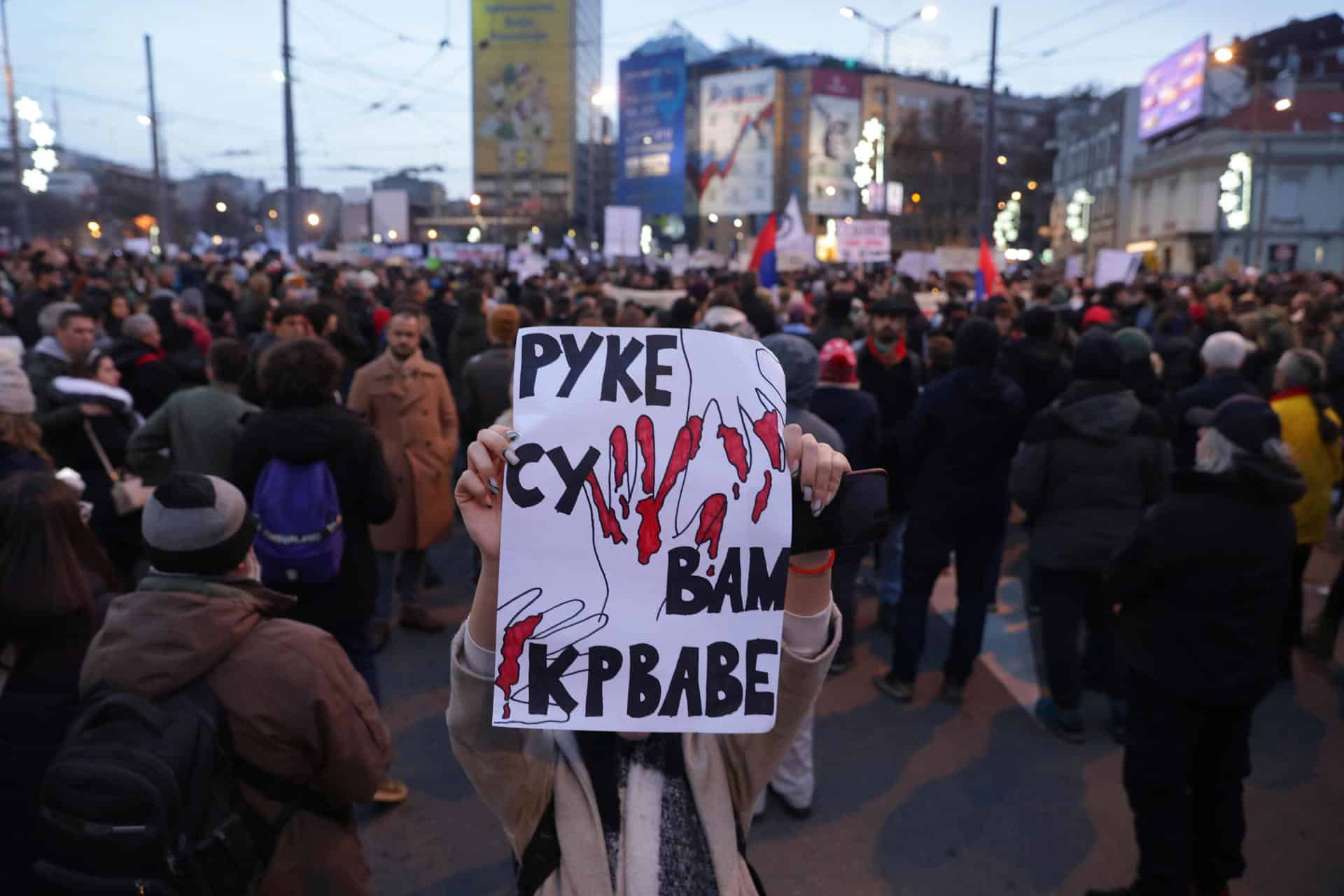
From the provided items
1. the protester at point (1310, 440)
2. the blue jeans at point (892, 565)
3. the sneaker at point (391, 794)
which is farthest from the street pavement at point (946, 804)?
the protester at point (1310, 440)

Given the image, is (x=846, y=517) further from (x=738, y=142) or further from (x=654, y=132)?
(x=654, y=132)

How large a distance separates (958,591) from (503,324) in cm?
320

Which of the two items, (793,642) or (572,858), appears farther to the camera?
(793,642)

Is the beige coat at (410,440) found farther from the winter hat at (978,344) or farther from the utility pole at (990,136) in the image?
the utility pole at (990,136)

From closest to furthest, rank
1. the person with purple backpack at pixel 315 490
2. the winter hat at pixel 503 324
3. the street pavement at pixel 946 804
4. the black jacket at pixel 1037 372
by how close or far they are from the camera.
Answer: the street pavement at pixel 946 804 → the person with purple backpack at pixel 315 490 → the winter hat at pixel 503 324 → the black jacket at pixel 1037 372

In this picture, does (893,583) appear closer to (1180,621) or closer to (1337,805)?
(1337,805)

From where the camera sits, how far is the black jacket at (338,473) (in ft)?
12.8

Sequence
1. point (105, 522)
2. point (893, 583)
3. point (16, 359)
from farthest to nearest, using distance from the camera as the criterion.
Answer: point (893, 583), point (105, 522), point (16, 359)

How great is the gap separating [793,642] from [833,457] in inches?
13.6

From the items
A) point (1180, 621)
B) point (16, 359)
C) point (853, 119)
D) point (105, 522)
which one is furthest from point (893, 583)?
point (853, 119)

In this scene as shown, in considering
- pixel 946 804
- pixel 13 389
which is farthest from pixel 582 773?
pixel 13 389

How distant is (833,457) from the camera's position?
5.57ft

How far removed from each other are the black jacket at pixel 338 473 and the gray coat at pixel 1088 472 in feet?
9.65

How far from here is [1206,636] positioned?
3.18 meters
